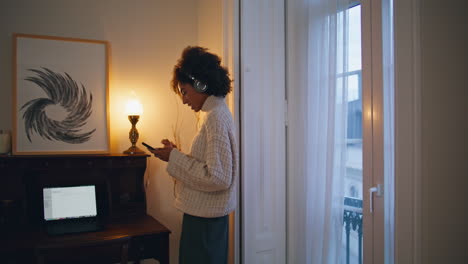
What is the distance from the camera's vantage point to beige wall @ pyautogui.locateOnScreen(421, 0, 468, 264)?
1041 millimetres

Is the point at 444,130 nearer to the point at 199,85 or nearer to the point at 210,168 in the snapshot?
the point at 210,168

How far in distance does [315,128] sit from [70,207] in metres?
1.51

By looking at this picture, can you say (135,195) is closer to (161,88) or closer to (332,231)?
(161,88)

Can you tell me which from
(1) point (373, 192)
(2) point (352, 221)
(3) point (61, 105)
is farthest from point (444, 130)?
(3) point (61, 105)

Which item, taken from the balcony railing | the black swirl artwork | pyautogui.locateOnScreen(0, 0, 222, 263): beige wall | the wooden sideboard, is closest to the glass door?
the balcony railing

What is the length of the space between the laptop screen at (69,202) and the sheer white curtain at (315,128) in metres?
1.22

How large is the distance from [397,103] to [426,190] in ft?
1.04

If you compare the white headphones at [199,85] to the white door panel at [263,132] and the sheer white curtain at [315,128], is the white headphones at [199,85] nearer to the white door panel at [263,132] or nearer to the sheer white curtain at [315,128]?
the white door panel at [263,132]

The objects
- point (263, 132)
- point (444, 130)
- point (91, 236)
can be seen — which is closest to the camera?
point (444, 130)

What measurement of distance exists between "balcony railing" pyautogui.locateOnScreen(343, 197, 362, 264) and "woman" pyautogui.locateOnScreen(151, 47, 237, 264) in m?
0.54

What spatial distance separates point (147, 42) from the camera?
241 cm

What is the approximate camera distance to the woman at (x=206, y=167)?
1.48 meters

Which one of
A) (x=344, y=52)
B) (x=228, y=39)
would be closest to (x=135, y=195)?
(x=228, y=39)

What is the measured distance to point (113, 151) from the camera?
2.29 m
